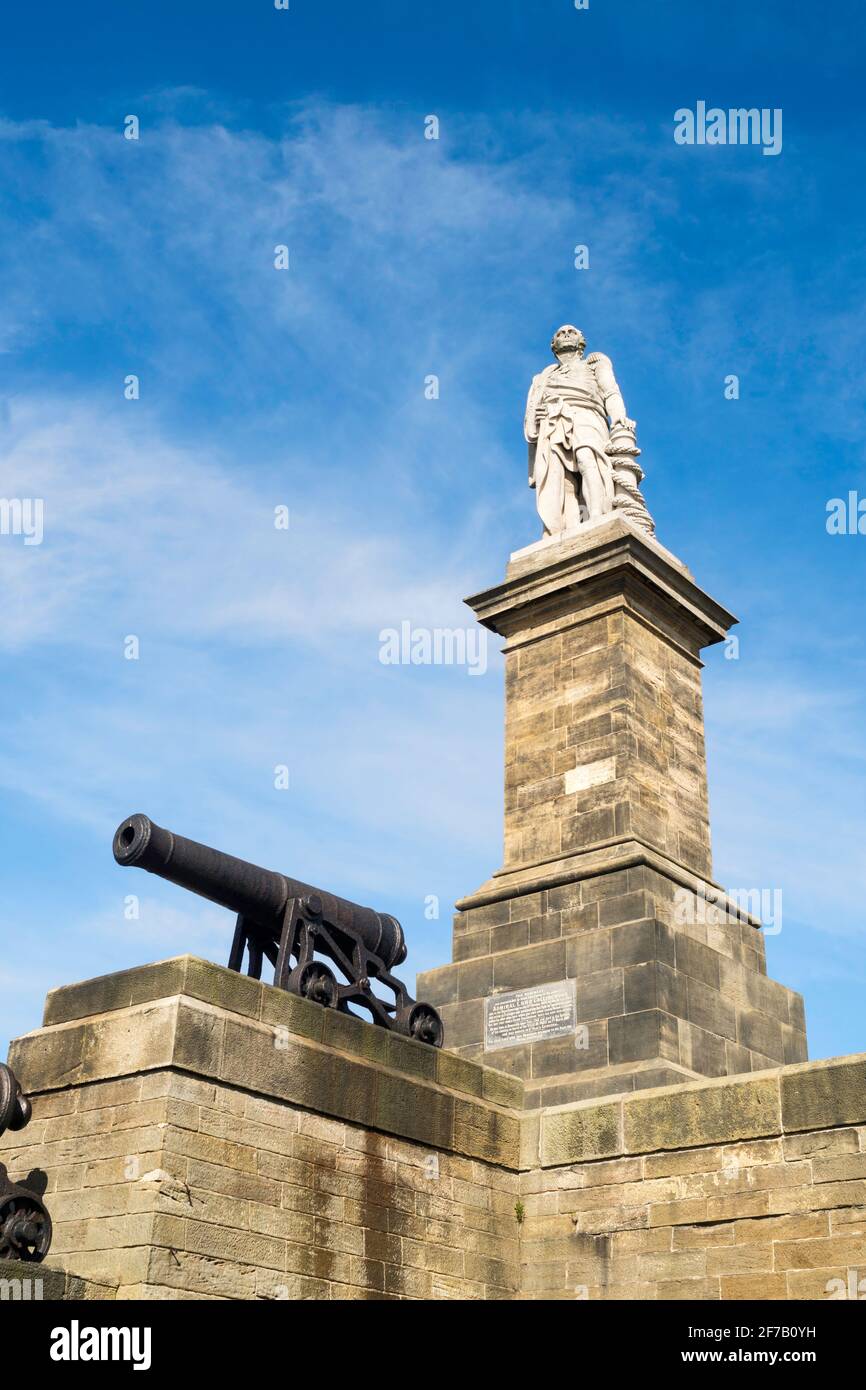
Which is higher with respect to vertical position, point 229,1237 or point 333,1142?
point 333,1142

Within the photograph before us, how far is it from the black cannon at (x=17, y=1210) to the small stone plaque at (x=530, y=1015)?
5225 mm

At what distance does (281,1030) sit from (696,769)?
21.5ft

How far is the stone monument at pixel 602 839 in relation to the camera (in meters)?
13.4

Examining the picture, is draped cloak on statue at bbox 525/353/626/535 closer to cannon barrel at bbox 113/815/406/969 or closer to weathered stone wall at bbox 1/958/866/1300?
cannon barrel at bbox 113/815/406/969

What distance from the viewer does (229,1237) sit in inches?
382

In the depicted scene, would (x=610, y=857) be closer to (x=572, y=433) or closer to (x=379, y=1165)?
(x=379, y=1165)

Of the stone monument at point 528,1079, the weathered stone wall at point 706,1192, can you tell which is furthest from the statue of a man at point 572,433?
the weathered stone wall at point 706,1192

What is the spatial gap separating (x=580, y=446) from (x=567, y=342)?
1.78 metres

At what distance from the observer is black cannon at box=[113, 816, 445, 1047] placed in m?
11.3

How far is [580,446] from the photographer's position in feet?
56.6

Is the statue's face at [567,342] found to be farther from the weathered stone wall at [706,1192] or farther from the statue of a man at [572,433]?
the weathered stone wall at [706,1192]

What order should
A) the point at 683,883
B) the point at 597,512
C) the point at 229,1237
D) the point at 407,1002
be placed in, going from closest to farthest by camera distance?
the point at 229,1237, the point at 407,1002, the point at 683,883, the point at 597,512
